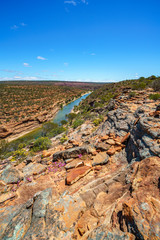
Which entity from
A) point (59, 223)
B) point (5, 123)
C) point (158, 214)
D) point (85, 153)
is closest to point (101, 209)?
point (59, 223)

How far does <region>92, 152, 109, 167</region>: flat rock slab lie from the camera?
23.7 ft

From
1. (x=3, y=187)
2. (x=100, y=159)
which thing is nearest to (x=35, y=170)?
(x=3, y=187)

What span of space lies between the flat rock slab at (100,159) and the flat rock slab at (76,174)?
2.15 feet

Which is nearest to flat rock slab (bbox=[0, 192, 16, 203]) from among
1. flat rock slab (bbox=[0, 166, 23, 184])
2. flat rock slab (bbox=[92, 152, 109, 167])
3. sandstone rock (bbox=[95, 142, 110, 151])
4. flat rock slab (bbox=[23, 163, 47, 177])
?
flat rock slab (bbox=[0, 166, 23, 184])

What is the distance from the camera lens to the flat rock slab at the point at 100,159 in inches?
284

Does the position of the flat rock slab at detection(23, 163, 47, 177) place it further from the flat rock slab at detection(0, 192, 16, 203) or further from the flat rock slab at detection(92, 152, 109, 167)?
the flat rock slab at detection(92, 152, 109, 167)

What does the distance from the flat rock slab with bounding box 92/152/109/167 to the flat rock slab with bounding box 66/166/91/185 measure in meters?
0.66

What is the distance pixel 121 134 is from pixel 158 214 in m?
7.49

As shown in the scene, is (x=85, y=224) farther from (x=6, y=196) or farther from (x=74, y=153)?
(x=74, y=153)

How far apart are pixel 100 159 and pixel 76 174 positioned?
6.26ft

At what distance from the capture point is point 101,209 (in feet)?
12.8

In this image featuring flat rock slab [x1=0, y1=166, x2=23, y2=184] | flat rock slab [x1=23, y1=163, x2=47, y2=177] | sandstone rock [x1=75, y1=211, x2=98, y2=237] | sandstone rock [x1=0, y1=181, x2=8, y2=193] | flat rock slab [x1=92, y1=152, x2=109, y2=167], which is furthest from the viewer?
flat rock slab [x1=23, y1=163, x2=47, y2=177]

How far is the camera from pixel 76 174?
21.7 ft

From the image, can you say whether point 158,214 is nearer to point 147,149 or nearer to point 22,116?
point 147,149
